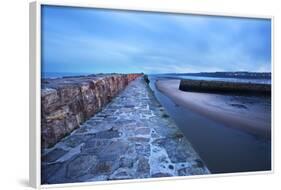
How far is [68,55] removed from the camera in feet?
15.9

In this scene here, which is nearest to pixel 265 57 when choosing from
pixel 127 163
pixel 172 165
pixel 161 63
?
pixel 161 63

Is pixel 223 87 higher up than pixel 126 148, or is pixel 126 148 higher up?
pixel 223 87

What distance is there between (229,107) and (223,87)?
0.30 m

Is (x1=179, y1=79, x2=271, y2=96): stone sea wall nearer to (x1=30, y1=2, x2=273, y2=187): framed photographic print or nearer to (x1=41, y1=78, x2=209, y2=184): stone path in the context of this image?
(x1=30, y1=2, x2=273, y2=187): framed photographic print

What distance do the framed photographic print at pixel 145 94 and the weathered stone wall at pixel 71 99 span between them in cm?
1

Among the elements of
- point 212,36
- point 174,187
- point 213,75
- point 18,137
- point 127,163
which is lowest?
point 174,187

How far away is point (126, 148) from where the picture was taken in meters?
5.08

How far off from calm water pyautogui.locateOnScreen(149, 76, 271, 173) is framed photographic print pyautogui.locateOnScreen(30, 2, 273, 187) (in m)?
0.01

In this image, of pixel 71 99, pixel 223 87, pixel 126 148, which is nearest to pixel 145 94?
pixel 126 148

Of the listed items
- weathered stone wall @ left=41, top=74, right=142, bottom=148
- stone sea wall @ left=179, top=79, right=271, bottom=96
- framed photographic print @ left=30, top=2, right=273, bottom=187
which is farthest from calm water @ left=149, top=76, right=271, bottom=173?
weathered stone wall @ left=41, top=74, right=142, bottom=148

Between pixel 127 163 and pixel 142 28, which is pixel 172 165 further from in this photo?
pixel 142 28

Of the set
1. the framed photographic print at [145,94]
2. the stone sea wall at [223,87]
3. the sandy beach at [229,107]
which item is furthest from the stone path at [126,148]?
the stone sea wall at [223,87]

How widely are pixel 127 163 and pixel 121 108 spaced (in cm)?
71

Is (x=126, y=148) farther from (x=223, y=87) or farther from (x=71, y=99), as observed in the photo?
(x=223, y=87)
